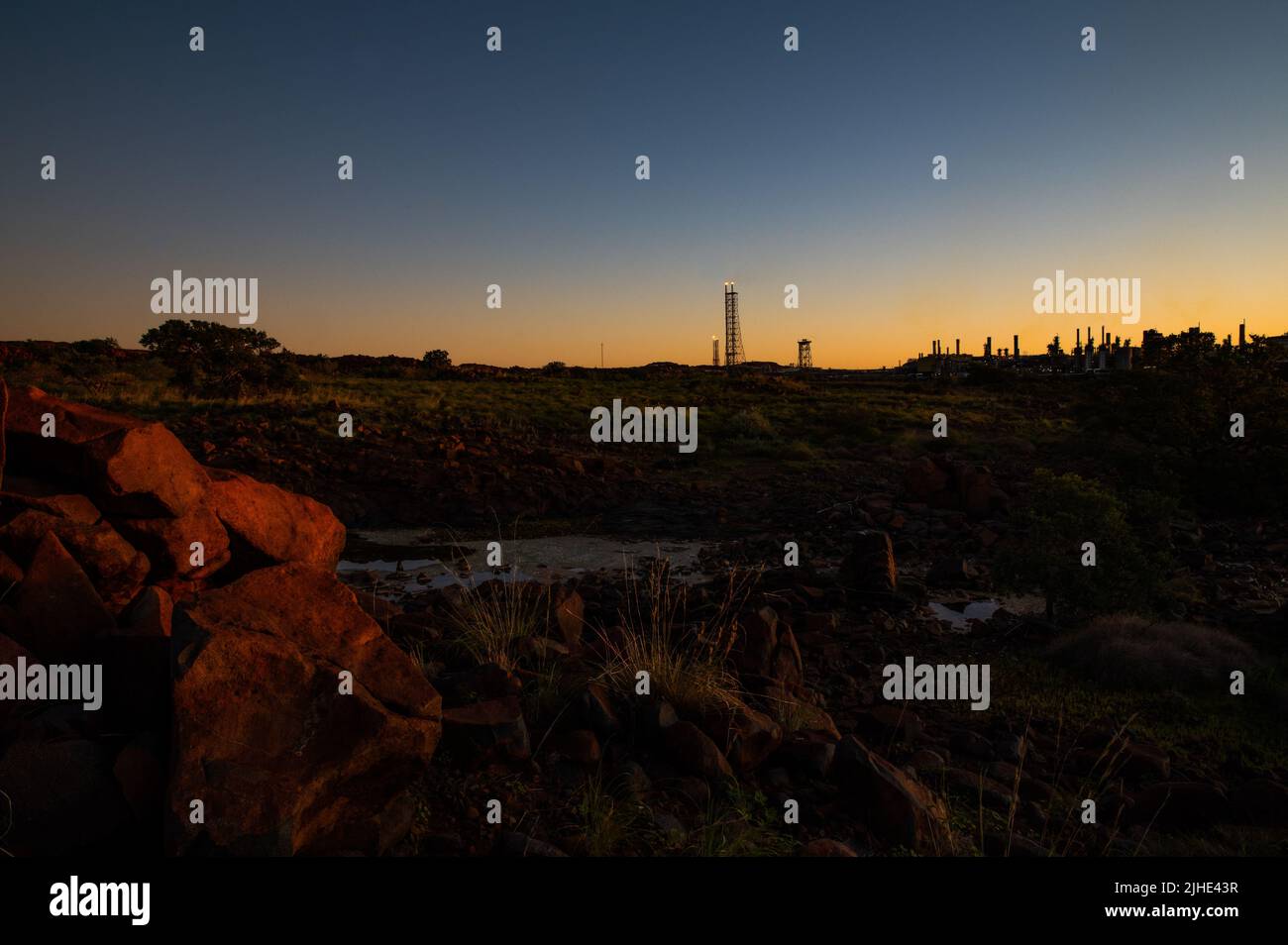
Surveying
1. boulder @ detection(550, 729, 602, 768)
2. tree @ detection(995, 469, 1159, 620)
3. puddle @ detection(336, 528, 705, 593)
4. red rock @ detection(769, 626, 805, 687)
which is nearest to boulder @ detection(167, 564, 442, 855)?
boulder @ detection(550, 729, 602, 768)

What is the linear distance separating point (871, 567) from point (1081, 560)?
89.3 inches

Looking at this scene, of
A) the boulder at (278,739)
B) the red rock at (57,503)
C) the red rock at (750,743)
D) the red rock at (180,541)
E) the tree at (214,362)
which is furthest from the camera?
the tree at (214,362)

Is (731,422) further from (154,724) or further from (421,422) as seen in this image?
(154,724)

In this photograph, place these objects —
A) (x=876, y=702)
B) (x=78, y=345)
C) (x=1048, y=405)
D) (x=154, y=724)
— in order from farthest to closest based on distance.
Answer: (x=78, y=345)
(x=1048, y=405)
(x=876, y=702)
(x=154, y=724)

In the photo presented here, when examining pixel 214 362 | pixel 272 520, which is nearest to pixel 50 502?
pixel 272 520

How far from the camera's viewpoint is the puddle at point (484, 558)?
10.3m

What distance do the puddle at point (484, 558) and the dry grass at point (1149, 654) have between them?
473cm

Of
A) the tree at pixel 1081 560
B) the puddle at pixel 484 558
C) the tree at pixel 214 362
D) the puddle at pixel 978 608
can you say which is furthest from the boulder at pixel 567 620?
the tree at pixel 214 362

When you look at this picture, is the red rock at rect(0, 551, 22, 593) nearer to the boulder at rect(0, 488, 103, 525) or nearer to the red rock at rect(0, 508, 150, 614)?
the red rock at rect(0, 508, 150, 614)

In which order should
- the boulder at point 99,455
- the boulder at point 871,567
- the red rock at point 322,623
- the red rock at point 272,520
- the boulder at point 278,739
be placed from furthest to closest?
the boulder at point 871,567, the red rock at point 272,520, the boulder at point 99,455, the red rock at point 322,623, the boulder at point 278,739

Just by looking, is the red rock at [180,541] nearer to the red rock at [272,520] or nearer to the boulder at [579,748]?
the red rock at [272,520]
